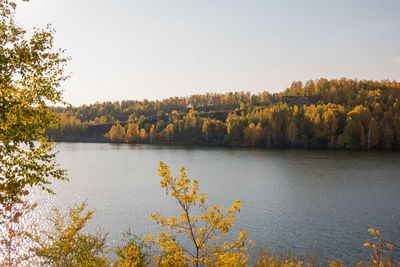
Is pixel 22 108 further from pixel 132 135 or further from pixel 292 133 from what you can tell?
pixel 132 135

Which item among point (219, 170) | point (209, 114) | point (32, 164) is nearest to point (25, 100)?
point (32, 164)

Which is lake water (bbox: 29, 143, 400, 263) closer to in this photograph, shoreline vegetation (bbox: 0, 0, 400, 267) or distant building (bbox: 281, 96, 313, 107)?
shoreline vegetation (bbox: 0, 0, 400, 267)

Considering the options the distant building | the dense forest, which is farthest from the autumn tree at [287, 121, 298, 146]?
the distant building

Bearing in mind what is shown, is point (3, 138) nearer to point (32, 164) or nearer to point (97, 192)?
point (32, 164)

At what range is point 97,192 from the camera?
3912 cm

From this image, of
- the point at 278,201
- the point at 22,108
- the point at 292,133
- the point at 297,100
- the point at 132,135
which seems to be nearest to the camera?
the point at 22,108

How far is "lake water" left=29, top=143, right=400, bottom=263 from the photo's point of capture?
23031mm

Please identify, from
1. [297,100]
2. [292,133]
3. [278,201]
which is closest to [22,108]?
[278,201]

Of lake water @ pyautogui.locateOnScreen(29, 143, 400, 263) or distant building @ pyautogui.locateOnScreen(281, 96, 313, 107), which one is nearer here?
lake water @ pyautogui.locateOnScreen(29, 143, 400, 263)

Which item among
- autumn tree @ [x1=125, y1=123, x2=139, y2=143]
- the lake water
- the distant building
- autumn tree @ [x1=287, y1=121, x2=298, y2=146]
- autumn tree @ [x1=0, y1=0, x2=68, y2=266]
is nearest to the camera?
autumn tree @ [x1=0, y1=0, x2=68, y2=266]

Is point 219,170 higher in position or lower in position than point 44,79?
lower

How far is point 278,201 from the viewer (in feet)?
113

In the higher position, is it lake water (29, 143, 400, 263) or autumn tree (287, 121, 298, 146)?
autumn tree (287, 121, 298, 146)

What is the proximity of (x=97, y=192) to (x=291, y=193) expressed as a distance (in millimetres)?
24754
